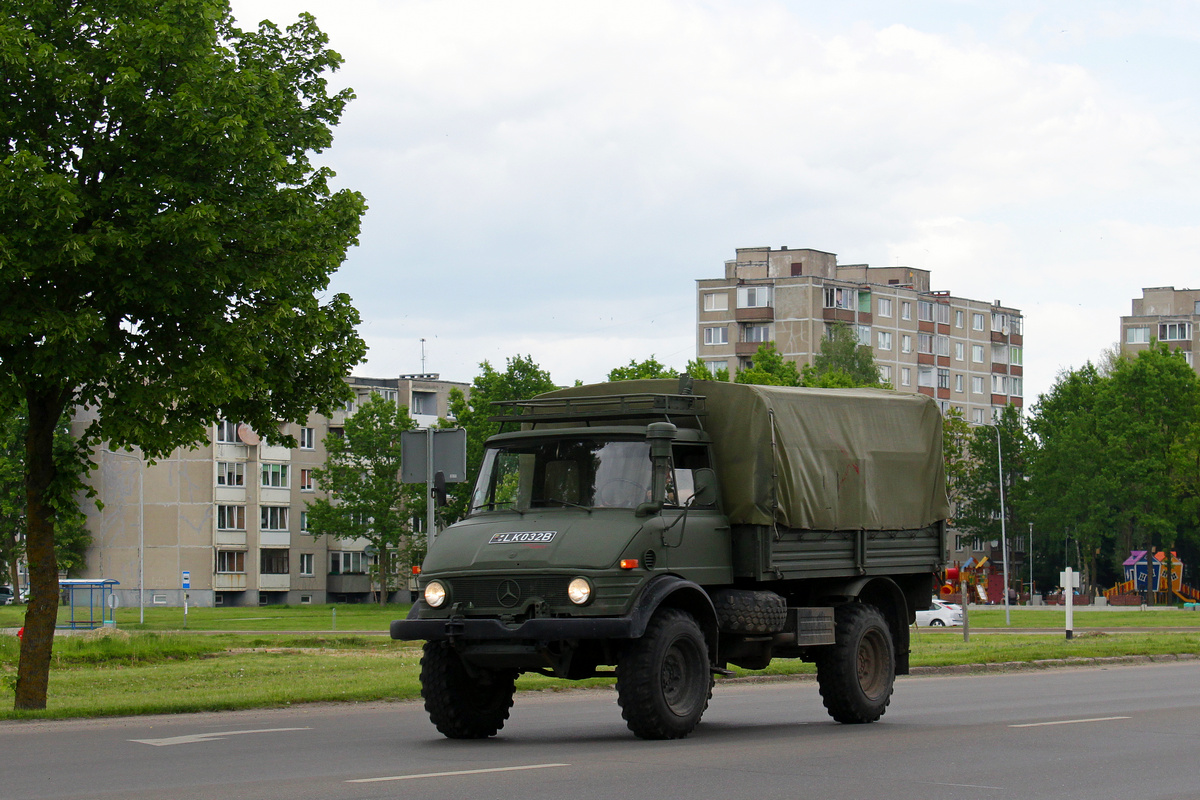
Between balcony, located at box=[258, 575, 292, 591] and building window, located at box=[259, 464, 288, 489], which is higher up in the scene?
building window, located at box=[259, 464, 288, 489]

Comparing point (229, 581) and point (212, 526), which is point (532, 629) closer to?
point (212, 526)

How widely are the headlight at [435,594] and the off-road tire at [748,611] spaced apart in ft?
7.87

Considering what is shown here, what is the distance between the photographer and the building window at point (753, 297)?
11900 cm

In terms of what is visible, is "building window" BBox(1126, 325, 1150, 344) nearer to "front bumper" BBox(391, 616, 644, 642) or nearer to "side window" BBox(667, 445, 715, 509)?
"side window" BBox(667, 445, 715, 509)

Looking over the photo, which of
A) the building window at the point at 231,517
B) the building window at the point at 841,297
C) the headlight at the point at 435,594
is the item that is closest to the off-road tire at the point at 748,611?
the headlight at the point at 435,594

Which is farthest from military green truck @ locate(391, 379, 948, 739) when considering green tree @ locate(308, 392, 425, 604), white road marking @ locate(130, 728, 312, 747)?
green tree @ locate(308, 392, 425, 604)

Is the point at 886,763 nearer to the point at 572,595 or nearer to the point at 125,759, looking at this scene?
the point at 572,595

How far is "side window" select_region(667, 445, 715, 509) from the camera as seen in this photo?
1384 centimetres

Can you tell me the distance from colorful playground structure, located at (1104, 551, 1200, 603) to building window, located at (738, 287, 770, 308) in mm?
40604

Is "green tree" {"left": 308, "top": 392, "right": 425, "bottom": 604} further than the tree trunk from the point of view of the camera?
Yes

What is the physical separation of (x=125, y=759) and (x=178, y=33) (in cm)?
730

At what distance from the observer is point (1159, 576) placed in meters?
83.2

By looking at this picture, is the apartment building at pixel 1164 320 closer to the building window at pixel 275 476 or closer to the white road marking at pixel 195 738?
the building window at pixel 275 476

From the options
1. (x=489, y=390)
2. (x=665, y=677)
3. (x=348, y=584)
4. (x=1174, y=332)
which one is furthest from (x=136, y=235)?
(x=1174, y=332)
